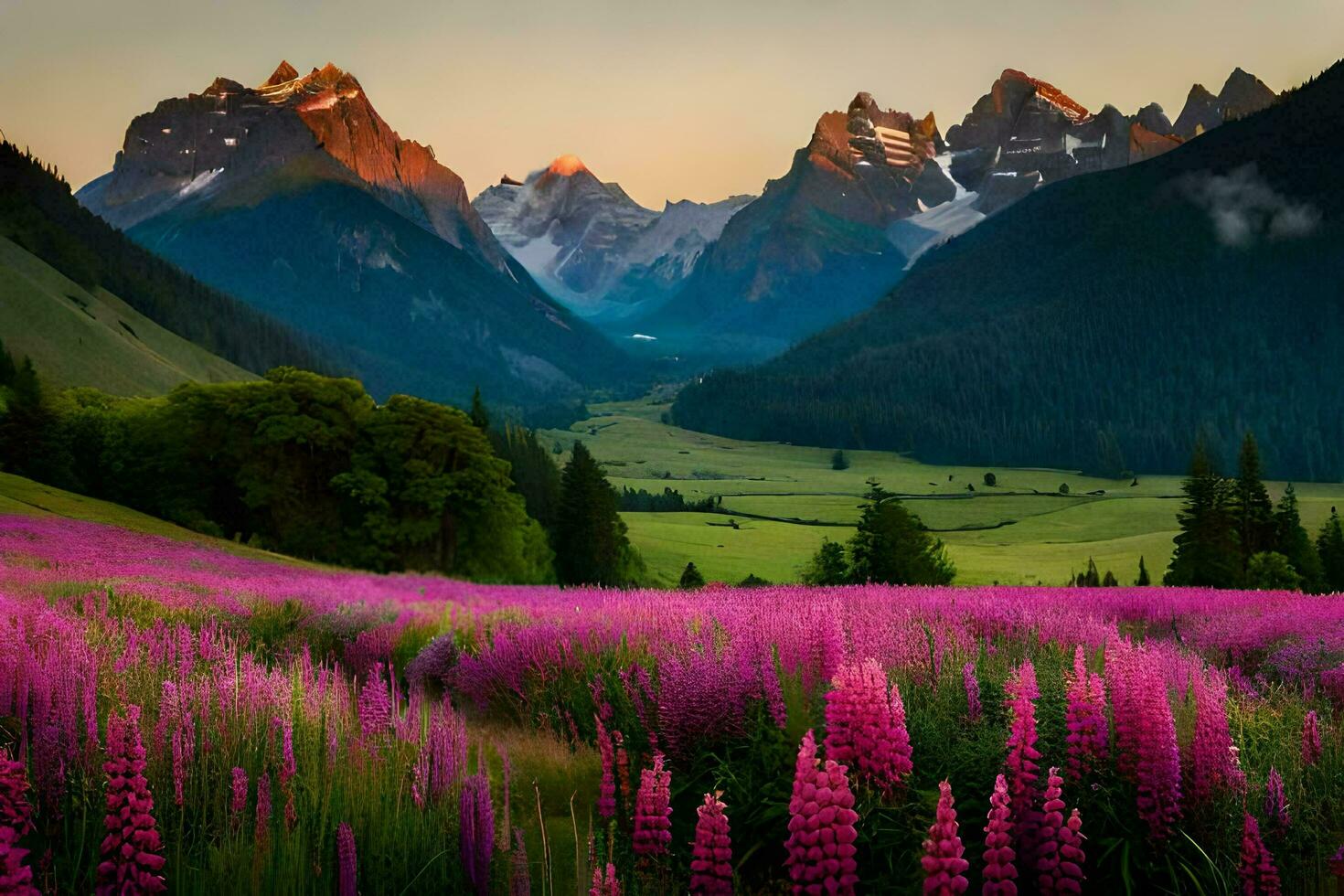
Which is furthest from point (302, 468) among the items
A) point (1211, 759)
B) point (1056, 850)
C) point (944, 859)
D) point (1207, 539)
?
point (944, 859)

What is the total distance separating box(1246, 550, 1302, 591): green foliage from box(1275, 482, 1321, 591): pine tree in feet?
5.80

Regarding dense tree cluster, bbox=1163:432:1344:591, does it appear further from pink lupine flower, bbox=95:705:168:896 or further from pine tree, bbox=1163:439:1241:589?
pink lupine flower, bbox=95:705:168:896

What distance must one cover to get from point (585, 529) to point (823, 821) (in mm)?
82816

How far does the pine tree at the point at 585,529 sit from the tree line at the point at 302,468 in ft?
48.0

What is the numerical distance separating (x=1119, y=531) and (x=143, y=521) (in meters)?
132

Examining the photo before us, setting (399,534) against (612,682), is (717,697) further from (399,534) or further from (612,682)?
(399,534)

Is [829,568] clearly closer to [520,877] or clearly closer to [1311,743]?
[1311,743]

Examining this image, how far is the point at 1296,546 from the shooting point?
66.6 meters

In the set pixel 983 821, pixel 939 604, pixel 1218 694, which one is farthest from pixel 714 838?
pixel 939 604

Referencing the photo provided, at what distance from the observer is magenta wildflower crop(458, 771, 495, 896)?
15.4ft

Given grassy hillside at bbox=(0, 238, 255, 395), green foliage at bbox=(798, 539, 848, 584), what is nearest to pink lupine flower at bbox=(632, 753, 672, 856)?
green foliage at bbox=(798, 539, 848, 584)

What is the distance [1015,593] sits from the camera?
16688 millimetres

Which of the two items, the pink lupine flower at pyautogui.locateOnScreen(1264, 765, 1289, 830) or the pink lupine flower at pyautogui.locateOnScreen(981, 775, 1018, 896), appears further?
the pink lupine flower at pyautogui.locateOnScreen(1264, 765, 1289, 830)

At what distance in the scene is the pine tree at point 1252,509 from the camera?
222 ft
